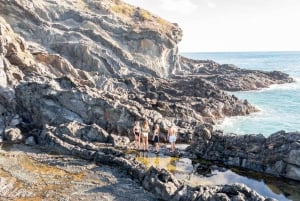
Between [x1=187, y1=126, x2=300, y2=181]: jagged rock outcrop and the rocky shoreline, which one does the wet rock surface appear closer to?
the rocky shoreline

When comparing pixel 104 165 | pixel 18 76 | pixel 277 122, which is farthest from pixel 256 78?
pixel 104 165

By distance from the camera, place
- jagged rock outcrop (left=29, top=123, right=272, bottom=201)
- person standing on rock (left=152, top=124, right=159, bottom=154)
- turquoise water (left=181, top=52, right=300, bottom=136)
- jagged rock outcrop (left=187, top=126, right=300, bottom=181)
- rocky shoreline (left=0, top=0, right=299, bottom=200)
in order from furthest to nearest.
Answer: turquoise water (left=181, top=52, right=300, bottom=136) → person standing on rock (left=152, top=124, right=159, bottom=154) → rocky shoreline (left=0, top=0, right=299, bottom=200) → jagged rock outcrop (left=187, top=126, right=300, bottom=181) → jagged rock outcrop (left=29, top=123, right=272, bottom=201)

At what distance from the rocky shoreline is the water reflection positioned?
1.40m

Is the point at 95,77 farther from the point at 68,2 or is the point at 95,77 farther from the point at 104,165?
the point at 68,2

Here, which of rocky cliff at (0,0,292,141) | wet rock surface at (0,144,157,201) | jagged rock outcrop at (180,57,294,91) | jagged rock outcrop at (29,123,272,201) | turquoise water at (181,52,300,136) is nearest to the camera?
jagged rock outcrop at (29,123,272,201)

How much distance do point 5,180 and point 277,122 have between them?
4108 centimetres

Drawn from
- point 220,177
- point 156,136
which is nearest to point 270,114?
point 156,136

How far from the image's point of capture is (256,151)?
993 inches

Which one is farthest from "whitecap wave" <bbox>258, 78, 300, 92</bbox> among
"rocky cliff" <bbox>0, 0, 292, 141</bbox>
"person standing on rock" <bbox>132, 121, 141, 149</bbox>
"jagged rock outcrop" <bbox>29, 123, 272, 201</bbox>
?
"jagged rock outcrop" <bbox>29, 123, 272, 201</bbox>

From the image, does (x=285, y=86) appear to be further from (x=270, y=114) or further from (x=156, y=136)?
(x=156, y=136)

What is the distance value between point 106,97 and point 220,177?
1684 cm

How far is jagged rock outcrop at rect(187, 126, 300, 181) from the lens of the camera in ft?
75.3

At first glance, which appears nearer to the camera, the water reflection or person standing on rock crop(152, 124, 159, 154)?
the water reflection

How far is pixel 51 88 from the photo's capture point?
3456cm
